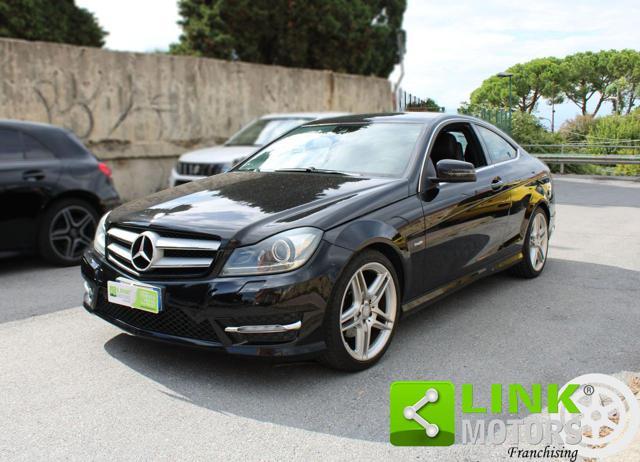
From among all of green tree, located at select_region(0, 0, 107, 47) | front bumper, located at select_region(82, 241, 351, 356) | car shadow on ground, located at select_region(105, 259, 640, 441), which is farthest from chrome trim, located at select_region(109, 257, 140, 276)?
green tree, located at select_region(0, 0, 107, 47)

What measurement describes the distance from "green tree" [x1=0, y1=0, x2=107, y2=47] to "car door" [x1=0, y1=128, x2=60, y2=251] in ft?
52.1

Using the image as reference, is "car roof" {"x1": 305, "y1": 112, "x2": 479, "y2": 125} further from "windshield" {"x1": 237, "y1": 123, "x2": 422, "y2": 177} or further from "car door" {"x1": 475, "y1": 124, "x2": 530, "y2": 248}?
"car door" {"x1": 475, "y1": 124, "x2": 530, "y2": 248}

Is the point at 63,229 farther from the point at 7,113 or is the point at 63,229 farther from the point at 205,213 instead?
the point at 7,113

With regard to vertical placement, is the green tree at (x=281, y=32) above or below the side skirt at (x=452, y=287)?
above

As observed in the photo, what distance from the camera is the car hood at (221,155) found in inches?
381

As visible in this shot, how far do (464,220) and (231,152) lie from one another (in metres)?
5.97

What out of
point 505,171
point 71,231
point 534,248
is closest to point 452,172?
point 505,171

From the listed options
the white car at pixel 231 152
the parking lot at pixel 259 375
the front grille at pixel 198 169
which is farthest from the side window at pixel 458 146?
the front grille at pixel 198 169

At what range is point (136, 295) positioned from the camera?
3.63 metres

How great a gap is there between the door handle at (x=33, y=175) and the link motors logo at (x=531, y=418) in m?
4.73

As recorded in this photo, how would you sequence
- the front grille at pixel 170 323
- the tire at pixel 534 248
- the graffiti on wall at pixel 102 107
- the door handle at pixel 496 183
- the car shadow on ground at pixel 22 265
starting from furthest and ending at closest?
the graffiti on wall at pixel 102 107
the car shadow on ground at pixel 22 265
the tire at pixel 534 248
the door handle at pixel 496 183
the front grille at pixel 170 323

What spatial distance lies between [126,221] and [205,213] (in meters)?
0.54

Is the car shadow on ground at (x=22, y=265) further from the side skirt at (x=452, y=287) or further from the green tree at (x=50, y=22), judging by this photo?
the green tree at (x=50, y=22)

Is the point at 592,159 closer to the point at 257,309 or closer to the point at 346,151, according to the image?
the point at 346,151
